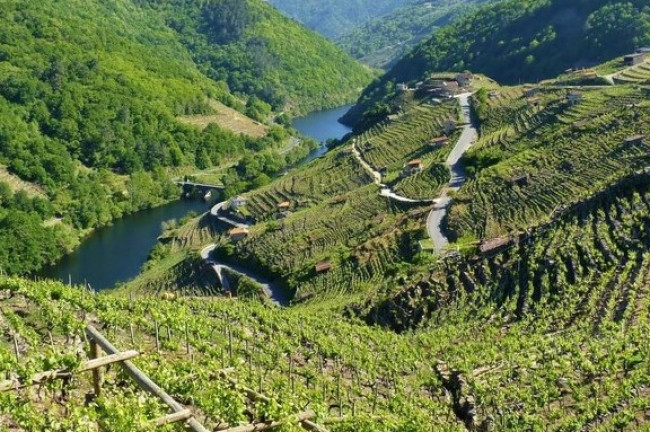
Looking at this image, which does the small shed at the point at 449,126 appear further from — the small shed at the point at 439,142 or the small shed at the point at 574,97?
the small shed at the point at 574,97

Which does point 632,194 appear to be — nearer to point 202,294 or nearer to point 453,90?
point 202,294

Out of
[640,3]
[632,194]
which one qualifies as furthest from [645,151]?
[640,3]

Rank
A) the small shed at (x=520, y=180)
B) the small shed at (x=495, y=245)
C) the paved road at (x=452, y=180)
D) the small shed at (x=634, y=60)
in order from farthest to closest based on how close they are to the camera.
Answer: the small shed at (x=634, y=60) < the small shed at (x=520, y=180) < the paved road at (x=452, y=180) < the small shed at (x=495, y=245)

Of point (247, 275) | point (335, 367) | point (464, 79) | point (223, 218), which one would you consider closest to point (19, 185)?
point (223, 218)

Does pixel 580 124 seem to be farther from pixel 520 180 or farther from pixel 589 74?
pixel 589 74

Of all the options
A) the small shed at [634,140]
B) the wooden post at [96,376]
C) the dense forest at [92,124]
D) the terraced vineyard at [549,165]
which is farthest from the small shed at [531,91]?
the wooden post at [96,376]
